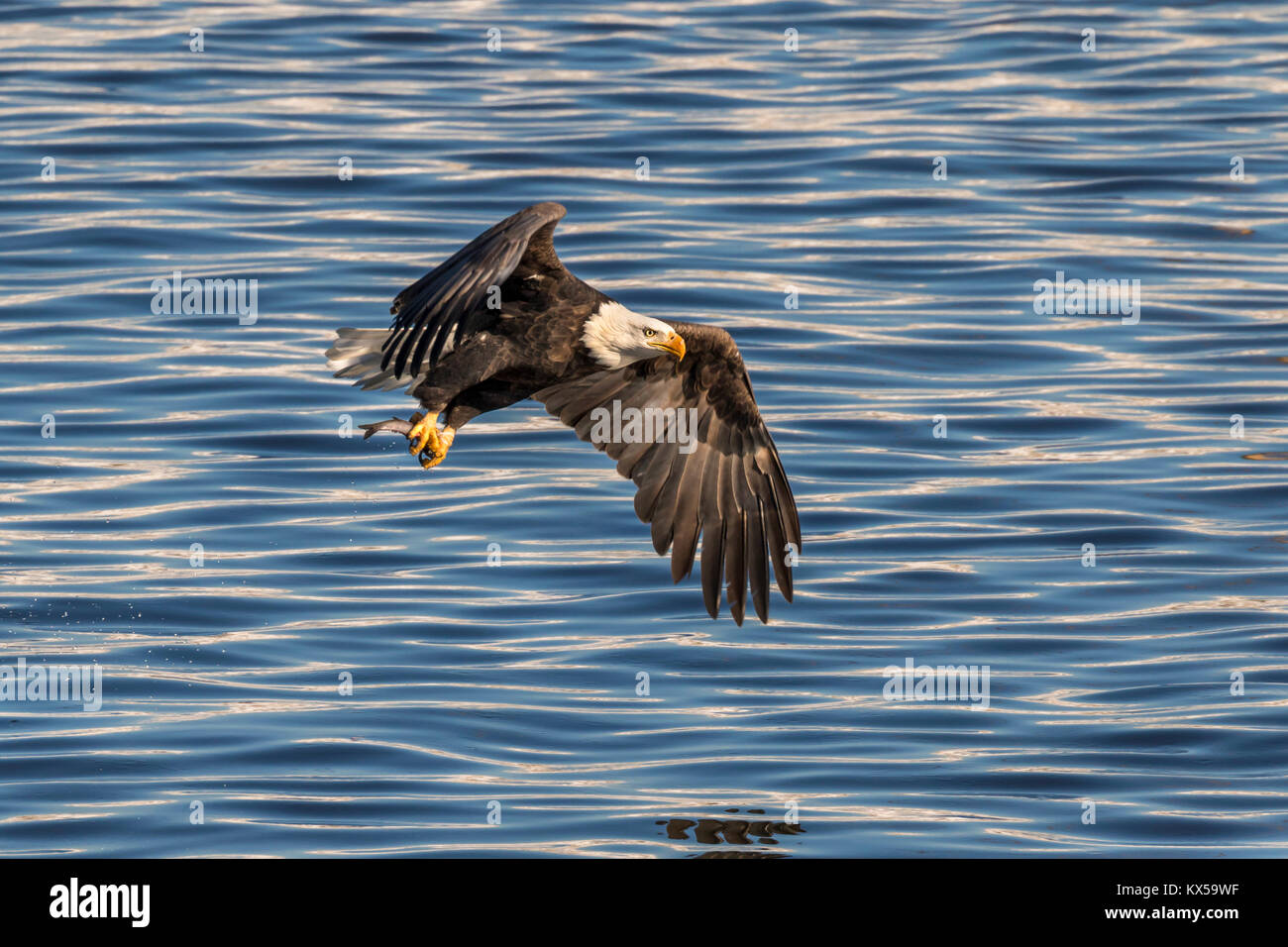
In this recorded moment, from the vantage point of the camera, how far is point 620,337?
1015cm

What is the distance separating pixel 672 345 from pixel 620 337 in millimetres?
330

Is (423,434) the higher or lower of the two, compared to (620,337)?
lower

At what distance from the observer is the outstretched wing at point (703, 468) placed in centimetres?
1159

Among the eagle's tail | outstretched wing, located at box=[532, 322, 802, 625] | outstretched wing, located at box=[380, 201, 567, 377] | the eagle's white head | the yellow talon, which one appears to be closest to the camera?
outstretched wing, located at box=[380, 201, 567, 377]

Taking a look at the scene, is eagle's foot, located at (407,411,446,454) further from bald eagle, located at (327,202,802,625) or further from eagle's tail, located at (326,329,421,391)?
eagle's tail, located at (326,329,421,391)

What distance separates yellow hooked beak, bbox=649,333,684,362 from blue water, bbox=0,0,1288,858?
2.08 m

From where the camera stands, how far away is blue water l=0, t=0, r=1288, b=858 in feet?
34.9

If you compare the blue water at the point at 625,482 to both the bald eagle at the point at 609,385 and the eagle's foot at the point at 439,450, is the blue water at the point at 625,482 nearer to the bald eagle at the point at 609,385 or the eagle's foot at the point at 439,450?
the bald eagle at the point at 609,385

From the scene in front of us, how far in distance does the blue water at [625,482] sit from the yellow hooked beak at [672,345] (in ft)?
6.83

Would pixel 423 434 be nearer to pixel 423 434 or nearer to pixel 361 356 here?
pixel 423 434

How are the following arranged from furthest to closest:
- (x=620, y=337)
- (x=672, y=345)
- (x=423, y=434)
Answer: (x=672, y=345) → (x=620, y=337) → (x=423, y=434)

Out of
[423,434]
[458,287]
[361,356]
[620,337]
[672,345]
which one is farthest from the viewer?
[361,356]

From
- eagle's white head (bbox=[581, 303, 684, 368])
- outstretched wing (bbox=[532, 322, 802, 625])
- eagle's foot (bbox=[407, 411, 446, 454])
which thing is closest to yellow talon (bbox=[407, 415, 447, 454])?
eagle's foot (bbox=[407, 411, 446, 454])

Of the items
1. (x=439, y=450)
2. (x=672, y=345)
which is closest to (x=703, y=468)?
(x=672, y=345)
